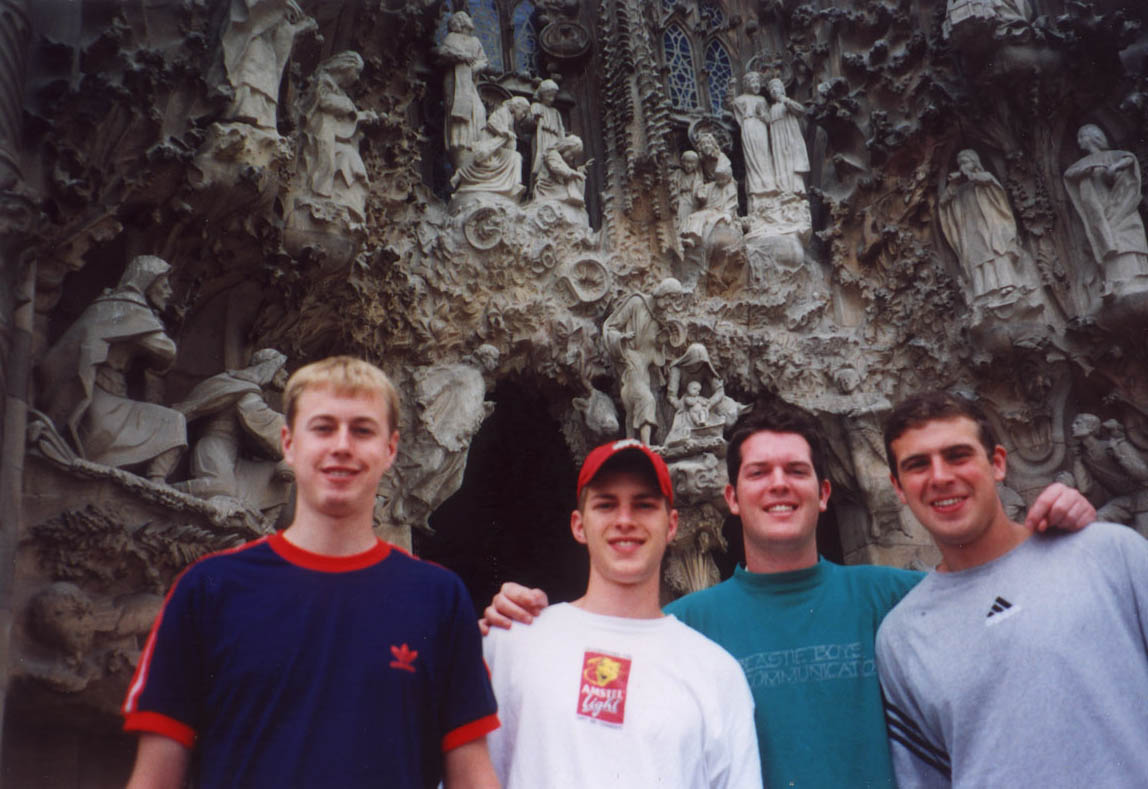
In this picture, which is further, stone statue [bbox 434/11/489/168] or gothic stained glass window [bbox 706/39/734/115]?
gothic stained glass window [bbox 706/39/734/115]

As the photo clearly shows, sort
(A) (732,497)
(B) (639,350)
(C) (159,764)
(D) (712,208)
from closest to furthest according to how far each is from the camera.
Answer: (C) (159,764) → (A) (732,497) → (B) (639,350) → (D) (712,208)

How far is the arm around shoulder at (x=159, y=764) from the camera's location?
1421 mm

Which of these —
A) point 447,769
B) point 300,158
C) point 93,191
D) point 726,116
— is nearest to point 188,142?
point 93,191

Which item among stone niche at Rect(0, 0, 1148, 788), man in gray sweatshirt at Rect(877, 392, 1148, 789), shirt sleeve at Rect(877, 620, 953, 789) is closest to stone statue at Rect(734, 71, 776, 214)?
stone niche at Rect(0, 0, 1148, 788)

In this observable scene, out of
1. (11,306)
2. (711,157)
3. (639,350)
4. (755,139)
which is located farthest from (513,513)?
(11,306)

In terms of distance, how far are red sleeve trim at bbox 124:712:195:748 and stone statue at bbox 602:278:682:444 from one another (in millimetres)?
6832

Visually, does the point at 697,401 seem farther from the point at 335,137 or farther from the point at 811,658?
the point at 811,658

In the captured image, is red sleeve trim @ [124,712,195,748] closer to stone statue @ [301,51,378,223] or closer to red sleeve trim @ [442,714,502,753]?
red sleeve trim @ [442,714,502,753]

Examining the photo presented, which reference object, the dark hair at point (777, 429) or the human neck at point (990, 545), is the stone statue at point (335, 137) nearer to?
the dark hair at point (777, 429)

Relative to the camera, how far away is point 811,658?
79.4 inches

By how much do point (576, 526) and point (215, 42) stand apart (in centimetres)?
490

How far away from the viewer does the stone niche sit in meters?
4.71

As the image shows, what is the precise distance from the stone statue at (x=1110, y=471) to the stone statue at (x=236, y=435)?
6867 millimetres

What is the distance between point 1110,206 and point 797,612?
813 cm
